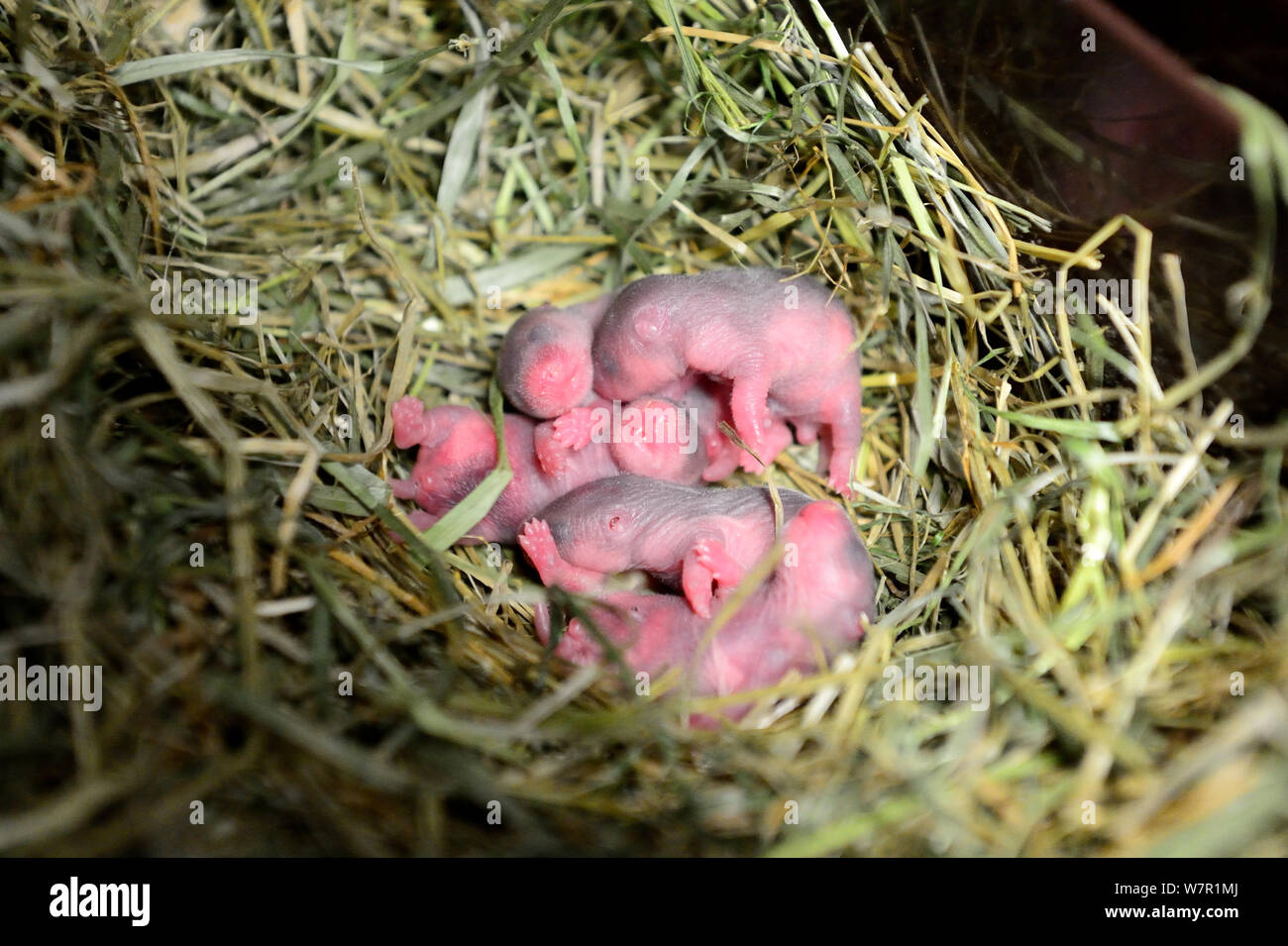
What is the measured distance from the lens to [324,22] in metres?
2.05

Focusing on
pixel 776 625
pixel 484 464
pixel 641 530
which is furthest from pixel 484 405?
pixel 776 625

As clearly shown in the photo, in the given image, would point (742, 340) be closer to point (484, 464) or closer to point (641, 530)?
point (641, 530)

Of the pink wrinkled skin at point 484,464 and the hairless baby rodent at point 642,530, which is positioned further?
the pink wrinkled skin at point 484,464

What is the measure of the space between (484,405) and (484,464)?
0.89 feet

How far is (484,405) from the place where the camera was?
2.15 metres

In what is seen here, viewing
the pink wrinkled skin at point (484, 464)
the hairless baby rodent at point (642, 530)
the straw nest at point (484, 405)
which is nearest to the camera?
the straw nest at point (484, 405)

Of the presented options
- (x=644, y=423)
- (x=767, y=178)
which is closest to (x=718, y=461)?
(x=644, y=423)

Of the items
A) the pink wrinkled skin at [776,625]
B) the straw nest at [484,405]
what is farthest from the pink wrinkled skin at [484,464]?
the pink wrinkled skin at [776,625]

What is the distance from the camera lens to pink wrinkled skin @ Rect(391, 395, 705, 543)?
1.91 meters

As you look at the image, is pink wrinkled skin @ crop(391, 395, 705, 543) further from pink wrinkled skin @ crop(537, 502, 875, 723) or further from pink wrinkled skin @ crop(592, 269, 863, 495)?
pink wrinkled skin @ crop(537, 502, 875, 723)

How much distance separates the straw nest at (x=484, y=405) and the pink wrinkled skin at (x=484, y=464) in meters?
0.09

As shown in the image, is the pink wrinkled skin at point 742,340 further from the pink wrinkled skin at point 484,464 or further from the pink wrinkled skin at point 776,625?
the pink wrinkled skin at point 776,625

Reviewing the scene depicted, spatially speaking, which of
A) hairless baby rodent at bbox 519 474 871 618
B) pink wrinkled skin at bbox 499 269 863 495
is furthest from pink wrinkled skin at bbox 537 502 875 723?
pink wrinkled skin at bbox 499 269 863 495

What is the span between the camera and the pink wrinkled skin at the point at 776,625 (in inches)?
64.2
